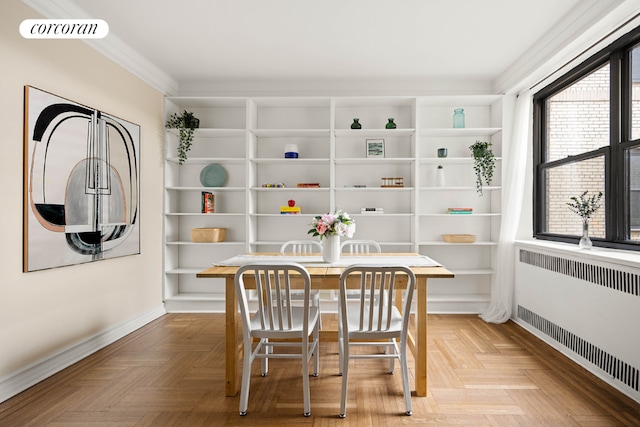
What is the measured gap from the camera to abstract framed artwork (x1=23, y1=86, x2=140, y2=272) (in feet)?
8.44

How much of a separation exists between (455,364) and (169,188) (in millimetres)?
3418

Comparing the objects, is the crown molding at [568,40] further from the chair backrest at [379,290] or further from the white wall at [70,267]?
the white wall at [70,267]

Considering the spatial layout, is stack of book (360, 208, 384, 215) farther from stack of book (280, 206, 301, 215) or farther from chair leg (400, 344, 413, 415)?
chair leg (400, 344, 413, 415)

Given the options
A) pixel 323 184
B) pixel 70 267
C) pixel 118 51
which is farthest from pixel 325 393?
pixel 118 51

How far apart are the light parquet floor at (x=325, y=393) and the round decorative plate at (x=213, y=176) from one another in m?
1.92

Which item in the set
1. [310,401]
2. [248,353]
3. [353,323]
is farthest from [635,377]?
[248,353]

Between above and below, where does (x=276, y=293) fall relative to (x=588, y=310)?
above

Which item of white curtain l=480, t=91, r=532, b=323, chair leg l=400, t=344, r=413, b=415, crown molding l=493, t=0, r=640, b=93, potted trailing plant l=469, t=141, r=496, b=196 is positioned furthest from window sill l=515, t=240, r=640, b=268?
crown molding l=493, t=0, r=640, b=93

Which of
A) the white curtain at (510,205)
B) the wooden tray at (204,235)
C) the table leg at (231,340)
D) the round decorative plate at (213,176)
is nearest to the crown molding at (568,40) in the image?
the white curtain at (510,205)

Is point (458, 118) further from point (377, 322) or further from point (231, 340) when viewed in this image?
point (231, 340)

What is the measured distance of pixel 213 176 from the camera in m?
4.56

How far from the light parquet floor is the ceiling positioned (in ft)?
8.35

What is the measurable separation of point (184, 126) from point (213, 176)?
650 mm

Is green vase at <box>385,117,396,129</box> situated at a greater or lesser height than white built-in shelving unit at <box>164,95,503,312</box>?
greater
